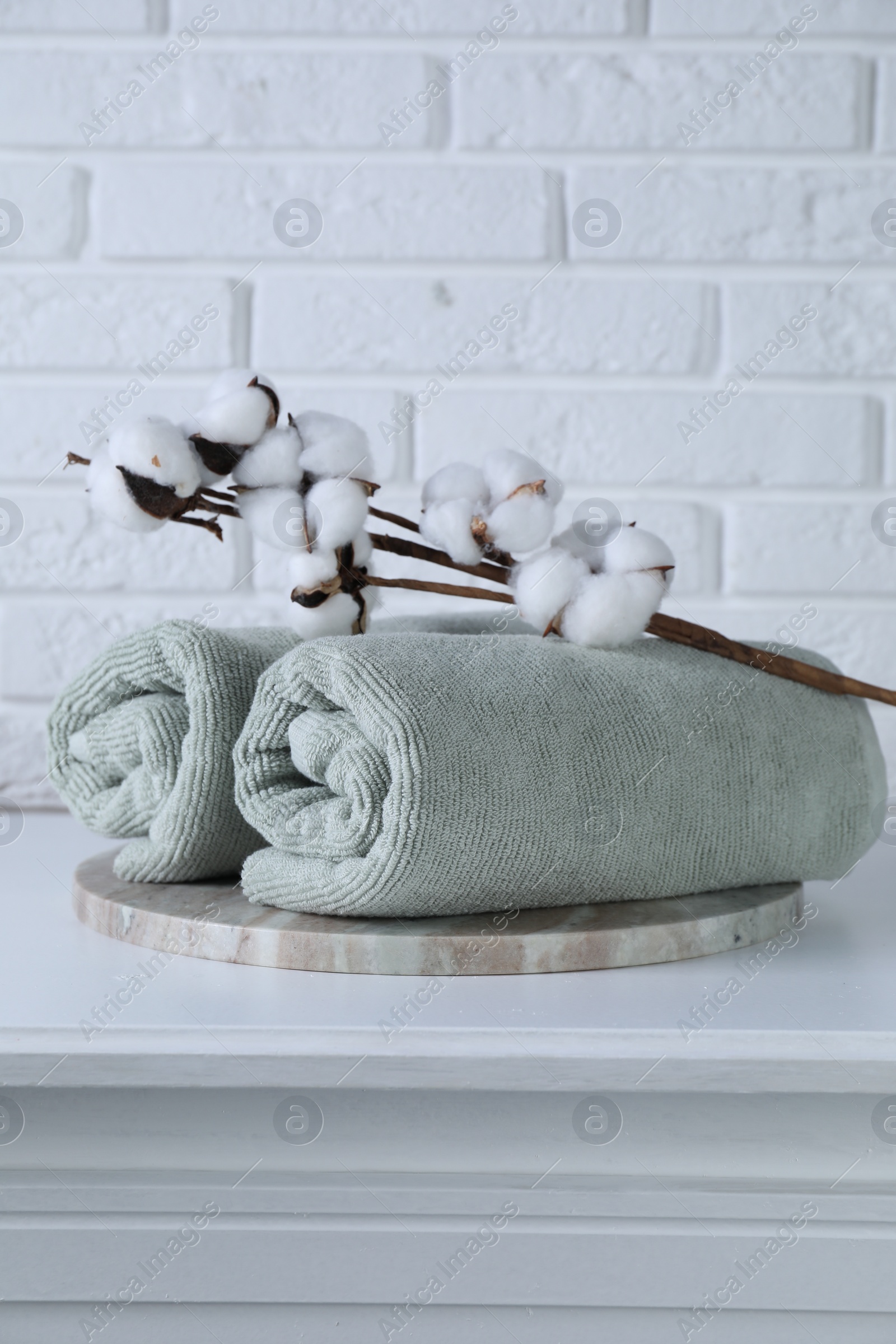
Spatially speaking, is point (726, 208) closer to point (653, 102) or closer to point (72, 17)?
point (653, 102)

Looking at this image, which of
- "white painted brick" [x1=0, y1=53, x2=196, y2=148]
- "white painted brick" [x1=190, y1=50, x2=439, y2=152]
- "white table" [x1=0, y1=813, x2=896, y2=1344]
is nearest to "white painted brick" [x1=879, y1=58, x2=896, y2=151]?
"white painted brick" [x1=190, y1=50, x2=439, y2=152]

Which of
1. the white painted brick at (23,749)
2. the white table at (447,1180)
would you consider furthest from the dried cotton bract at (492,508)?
the white painted brick at (23,749)

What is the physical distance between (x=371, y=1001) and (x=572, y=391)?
0.56 metres

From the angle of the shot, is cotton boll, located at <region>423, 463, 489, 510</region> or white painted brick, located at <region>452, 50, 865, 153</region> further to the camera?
white painted brick, located at <region>452, 50, 865, 153</region>

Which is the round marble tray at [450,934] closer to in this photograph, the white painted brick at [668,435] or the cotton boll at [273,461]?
the cotton boll at [273,461]

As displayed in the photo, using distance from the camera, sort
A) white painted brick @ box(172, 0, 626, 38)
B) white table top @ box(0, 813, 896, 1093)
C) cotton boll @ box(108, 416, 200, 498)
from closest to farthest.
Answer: white table top @ box(0, 813, 896, 1093), cotton boll @ box(108, 416, 200, 498), white painted brick @ box(172, 0, 626, 38)

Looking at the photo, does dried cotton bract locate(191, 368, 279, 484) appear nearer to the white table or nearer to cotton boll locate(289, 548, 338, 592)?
cotton boll locate(289, 548, 338, 592)

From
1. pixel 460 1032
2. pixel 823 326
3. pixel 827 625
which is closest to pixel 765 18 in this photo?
pixel 823 326

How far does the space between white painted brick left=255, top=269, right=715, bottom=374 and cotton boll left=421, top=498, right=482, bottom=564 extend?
370mm

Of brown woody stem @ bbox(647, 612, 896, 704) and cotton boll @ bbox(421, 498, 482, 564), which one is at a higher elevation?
cotton boll @ bbox(421, 498, 482, 564)

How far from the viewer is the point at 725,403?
34.5 inches

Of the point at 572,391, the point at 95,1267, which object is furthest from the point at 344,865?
the point at 572,391

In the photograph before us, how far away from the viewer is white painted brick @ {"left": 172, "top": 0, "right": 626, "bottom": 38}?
2.83 feet

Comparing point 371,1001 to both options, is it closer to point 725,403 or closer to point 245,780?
point 245,780
